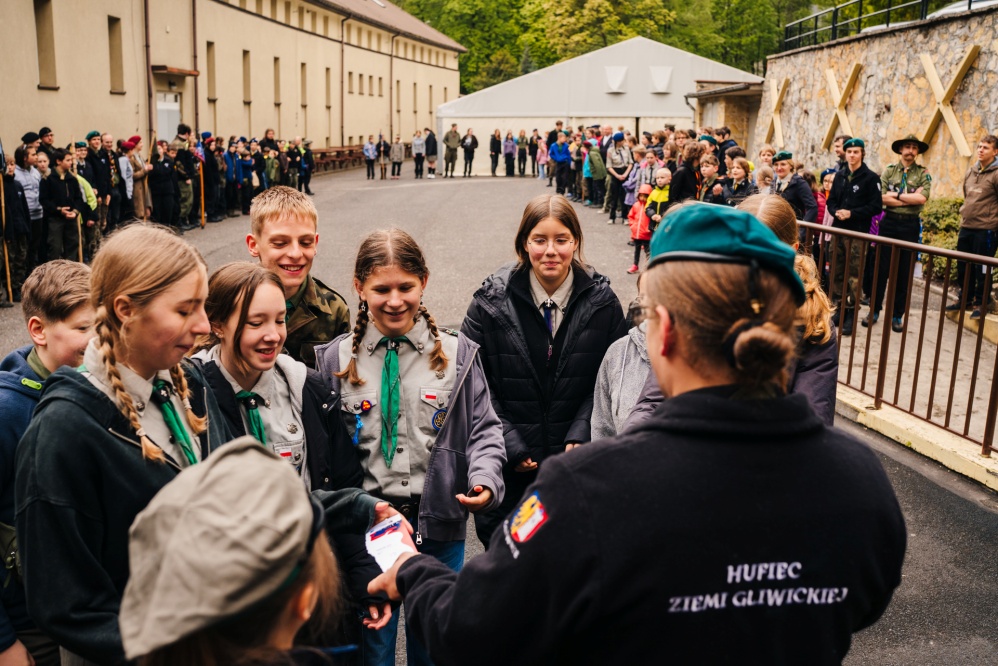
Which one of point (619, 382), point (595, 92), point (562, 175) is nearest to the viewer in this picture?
point (619, 382)

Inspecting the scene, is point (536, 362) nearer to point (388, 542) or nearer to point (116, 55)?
point (388, 542)

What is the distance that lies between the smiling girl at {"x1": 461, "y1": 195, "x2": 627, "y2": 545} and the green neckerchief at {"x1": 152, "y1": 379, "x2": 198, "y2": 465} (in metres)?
1.71

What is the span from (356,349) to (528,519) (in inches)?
68.5

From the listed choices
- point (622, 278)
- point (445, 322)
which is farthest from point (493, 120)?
point (445, 322)

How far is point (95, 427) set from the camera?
214 cm

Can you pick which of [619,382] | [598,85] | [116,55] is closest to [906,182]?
[619,382]

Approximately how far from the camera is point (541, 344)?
3961 millimetres

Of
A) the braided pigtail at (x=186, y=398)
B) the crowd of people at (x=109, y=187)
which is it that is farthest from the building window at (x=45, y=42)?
the braided pigtail at (x=186, y=398)

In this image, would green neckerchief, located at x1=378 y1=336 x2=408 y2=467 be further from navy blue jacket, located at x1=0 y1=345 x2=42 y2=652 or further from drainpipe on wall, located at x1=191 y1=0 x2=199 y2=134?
drainpipe on wall, located at x1=191 y1=0 x2=199 y2=134

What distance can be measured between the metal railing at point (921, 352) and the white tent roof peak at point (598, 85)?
111 ft

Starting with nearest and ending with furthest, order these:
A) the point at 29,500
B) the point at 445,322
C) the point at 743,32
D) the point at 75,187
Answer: the point at 29,500, the point at 445,322, the point at 75,187, the point at 743,32

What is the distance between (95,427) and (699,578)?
1.36 meters

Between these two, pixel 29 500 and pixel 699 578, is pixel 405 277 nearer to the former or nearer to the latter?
pixel 29 500

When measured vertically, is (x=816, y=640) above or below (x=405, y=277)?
below
